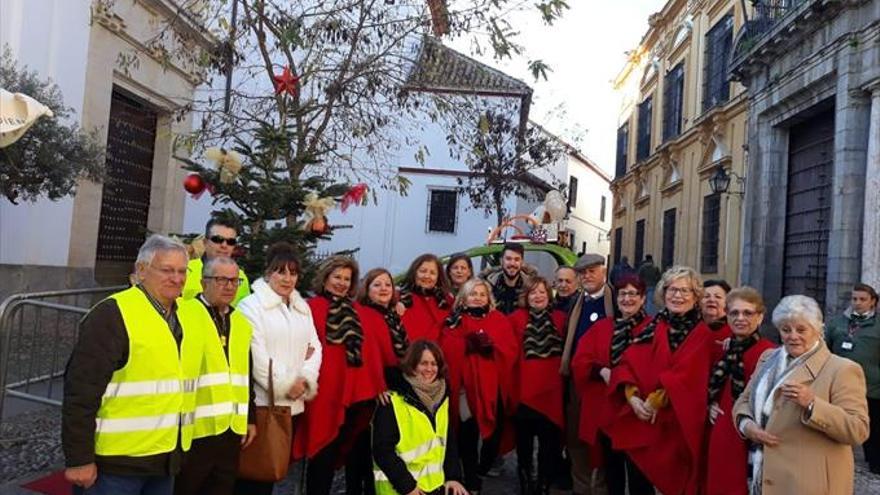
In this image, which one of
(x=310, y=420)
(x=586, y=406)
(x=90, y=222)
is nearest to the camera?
(x=310, y=420)

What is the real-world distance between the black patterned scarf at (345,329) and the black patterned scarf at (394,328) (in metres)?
0.25

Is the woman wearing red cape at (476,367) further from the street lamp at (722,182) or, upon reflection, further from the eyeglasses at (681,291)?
the street lamp at (722,182)

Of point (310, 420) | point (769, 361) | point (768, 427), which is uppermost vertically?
point (769, 361)

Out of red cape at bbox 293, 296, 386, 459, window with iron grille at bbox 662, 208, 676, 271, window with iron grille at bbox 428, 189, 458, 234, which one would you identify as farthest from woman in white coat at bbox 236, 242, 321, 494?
window with iron grille at bbox 428, 189, 458, 234

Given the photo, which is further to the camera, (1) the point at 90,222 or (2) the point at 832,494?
(1) the point at 90,222

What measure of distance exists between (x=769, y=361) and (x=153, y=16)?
1200cm

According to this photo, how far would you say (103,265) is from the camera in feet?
43.1

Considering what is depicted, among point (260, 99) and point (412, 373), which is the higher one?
point (260, 99)

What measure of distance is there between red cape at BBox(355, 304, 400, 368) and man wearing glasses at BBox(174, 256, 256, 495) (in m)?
1.11

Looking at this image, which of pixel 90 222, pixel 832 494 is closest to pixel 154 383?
pixel 832 494

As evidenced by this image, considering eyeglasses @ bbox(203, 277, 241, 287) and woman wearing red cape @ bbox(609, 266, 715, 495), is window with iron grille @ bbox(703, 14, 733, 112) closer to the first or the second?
woman wearing red cape @ bbox(609, 266, 715, 495)

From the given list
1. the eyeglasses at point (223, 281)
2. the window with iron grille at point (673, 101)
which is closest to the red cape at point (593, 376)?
the eyeglasses at point (223, 281)

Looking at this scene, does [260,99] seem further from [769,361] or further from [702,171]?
[702,171]

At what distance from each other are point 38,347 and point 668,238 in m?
17.6
